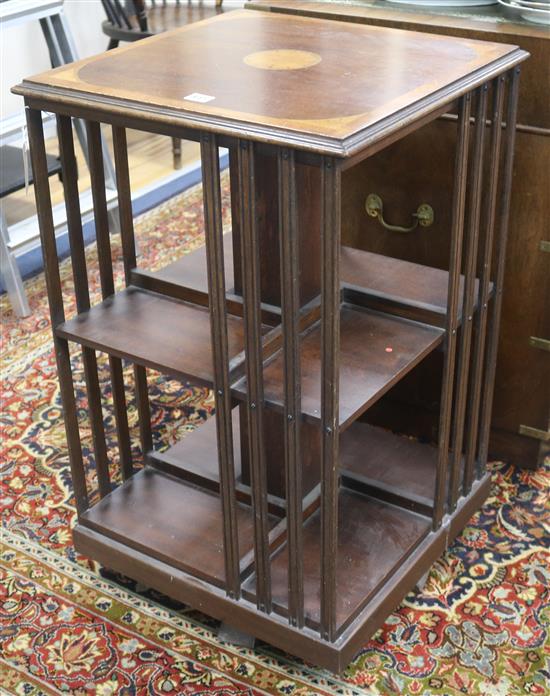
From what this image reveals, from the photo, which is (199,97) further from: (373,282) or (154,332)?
(373,282)

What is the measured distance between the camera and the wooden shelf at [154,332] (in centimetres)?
167

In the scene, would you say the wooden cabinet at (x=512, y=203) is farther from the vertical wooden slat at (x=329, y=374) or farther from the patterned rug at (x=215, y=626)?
the vertical wooden slat at (x=329, y=374)

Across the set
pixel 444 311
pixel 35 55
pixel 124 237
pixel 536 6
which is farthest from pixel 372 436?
pixel 35 55

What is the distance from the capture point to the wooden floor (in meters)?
3.79

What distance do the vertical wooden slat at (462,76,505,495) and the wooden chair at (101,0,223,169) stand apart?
89.2 inches

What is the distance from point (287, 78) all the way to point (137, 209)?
2.28 metres

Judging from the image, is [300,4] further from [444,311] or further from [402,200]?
[444,311]

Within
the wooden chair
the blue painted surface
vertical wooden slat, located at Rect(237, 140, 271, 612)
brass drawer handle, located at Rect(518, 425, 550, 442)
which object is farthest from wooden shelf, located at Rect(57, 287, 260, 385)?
the wooden chair

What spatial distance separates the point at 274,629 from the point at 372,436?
611mm

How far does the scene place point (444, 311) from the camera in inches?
70.4

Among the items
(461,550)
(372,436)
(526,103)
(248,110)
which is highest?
(248,110)

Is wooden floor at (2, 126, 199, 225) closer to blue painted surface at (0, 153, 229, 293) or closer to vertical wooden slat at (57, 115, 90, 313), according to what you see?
blue painted surface at (0, 153, 229, 293)

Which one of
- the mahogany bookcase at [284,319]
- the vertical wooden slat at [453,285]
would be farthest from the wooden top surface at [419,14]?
the vertical wooden slat at [453,285]

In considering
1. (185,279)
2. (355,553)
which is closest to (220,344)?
(185,279)
